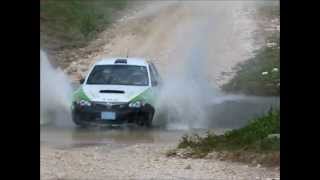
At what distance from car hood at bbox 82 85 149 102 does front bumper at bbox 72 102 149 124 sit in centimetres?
8

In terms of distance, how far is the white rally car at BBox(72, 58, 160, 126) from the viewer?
673cm

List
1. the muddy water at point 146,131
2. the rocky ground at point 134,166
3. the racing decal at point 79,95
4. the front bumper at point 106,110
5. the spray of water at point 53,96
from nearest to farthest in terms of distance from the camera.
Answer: the rocky ground at point 134,166
the spray of water at point 53,96
the muddy water at point 146,131
the front bumper at point 106,110
the racing decal at point 79,95

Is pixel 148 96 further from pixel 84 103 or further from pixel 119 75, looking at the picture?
pixel 84 103

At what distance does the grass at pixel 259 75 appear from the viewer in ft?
21.1

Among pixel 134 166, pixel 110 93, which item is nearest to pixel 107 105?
pixel 110 93

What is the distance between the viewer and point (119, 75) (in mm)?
7082

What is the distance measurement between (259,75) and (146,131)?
1.36m

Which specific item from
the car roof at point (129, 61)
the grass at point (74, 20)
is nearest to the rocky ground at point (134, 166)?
the car roof at point (129, 61)

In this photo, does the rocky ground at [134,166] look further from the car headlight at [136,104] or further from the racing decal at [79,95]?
the racing decal at [79,95]

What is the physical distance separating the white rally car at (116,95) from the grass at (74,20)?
1.44 ft

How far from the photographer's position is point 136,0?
24.1 feet

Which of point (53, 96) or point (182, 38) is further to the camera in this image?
point (182, 38)
